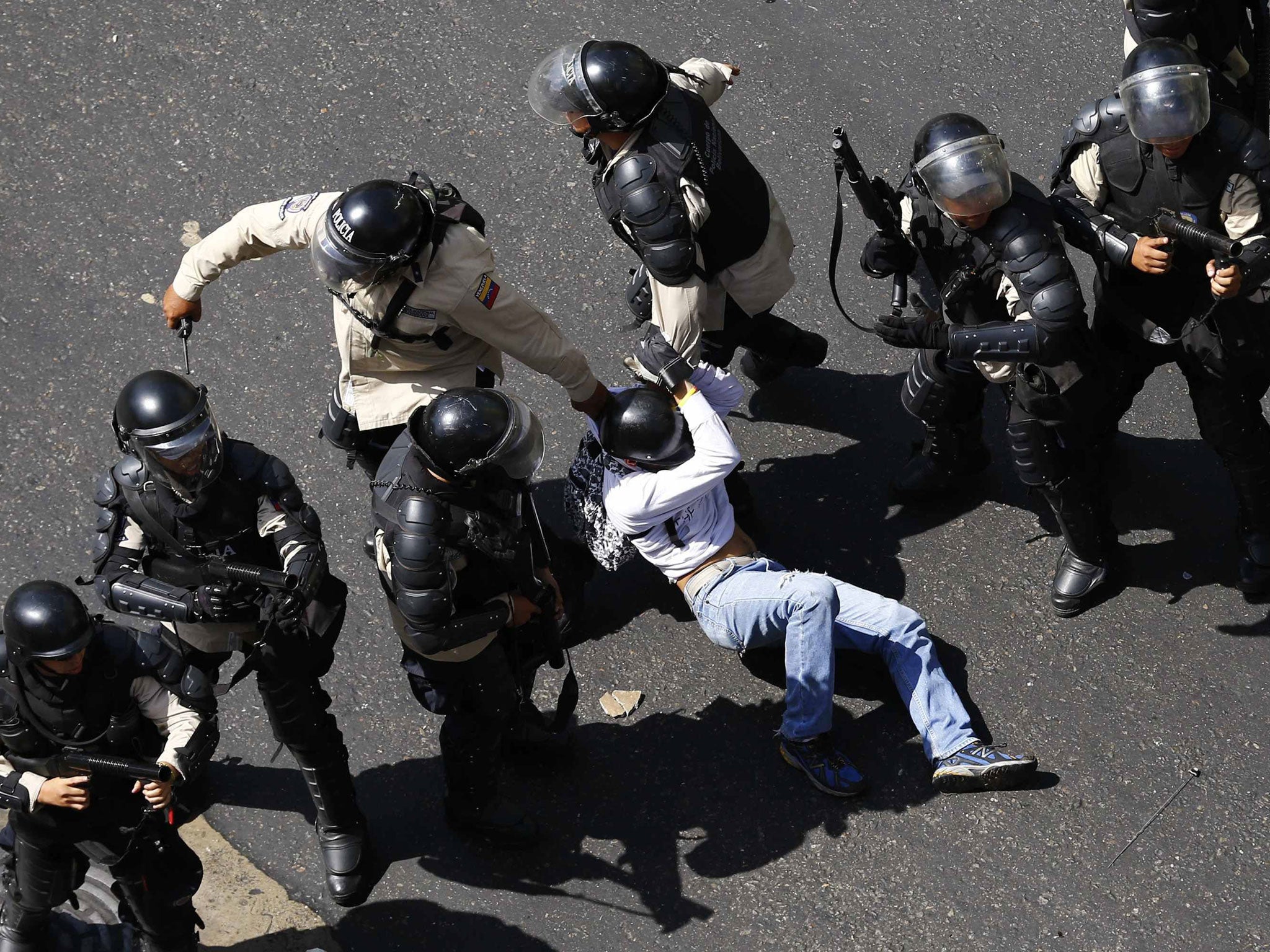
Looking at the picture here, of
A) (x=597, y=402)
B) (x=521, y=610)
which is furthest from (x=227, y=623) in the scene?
(x=597, y=402)

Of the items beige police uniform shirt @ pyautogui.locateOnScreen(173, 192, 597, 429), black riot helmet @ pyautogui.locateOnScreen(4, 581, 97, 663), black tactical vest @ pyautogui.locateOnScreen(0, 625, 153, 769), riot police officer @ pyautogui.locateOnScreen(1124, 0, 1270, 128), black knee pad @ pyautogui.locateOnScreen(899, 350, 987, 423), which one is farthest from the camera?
riot police officer @ pyautogui.locateOnScreen(1124, 0, 1270, 128)

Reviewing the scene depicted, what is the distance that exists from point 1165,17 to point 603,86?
2.36 meters

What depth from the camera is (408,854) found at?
178 inches

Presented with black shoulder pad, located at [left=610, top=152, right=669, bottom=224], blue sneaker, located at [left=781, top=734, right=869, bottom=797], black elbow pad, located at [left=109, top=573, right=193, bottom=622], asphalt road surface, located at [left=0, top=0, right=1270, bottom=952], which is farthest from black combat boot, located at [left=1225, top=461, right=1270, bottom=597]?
black elbow pad, located at [left=109, top=573, right=193, bottom=622]

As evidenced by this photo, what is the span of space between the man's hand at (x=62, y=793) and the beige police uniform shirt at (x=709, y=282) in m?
2.48

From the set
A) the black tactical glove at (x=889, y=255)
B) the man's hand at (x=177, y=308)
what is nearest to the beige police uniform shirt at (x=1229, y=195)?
the black tactical glove at (x=889, y=255)

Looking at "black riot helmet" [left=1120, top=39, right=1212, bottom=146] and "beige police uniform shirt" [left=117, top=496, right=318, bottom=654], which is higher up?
"black riot helmet" [left=1120, top=39, right=1212, bottom=146]

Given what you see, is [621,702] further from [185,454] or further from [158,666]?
[185,454]

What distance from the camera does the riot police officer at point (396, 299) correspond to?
13.4 ft

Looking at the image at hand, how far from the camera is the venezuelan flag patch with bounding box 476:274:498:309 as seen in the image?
4.31 metres

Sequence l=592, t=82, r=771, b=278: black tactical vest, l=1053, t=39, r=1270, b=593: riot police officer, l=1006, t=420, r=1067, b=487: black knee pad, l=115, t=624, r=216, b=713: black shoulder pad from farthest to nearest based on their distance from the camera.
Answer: l=1006, t=420, r=1067, b=487: black knee pad < l=592, t=82, r=771, b=278: black tactical vest < l=1053, t=39, r=1270, b=593: riot police officer < l=115, t=624, r=216, b=713: black shoulder pad

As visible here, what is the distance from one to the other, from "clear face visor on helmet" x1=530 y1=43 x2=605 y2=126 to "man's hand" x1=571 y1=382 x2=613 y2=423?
98cm

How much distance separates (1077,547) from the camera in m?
5.00

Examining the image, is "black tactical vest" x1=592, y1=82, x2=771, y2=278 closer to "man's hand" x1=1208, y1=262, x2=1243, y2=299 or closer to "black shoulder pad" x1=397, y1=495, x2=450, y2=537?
"black shoulder pad" x1=397, y1=495, x2=450, y2=537
